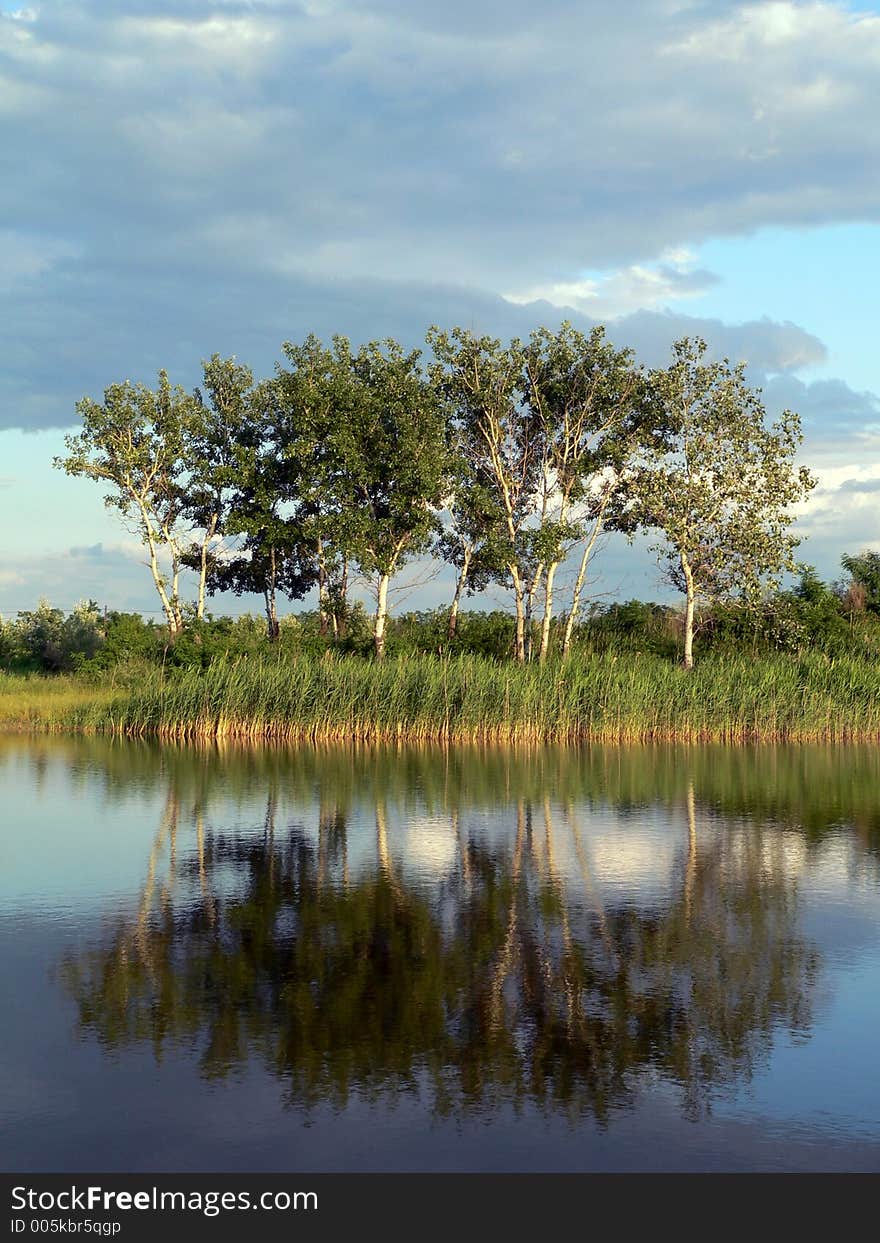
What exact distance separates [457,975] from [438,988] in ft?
1.34

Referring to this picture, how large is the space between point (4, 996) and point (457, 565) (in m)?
39.2

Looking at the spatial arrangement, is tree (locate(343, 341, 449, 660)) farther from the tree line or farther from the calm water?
the calm water

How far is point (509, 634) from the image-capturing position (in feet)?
157

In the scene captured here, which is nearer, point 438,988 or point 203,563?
point 438,988

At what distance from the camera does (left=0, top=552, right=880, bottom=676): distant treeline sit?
42.4 meters

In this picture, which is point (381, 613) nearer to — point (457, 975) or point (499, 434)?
point (499, 434)

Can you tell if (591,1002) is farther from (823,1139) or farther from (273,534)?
(273,534)

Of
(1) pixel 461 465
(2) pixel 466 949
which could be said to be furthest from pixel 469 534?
(2) pixel 466 949

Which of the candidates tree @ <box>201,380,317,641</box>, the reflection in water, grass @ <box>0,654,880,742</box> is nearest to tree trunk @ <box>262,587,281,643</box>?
tree @ <box>201,380,317,641</box>

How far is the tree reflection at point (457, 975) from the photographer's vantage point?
7.27m

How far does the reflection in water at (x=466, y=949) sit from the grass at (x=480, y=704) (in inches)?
487

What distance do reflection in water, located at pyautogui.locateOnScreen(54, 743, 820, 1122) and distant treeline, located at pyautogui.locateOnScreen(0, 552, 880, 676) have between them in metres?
23.2
